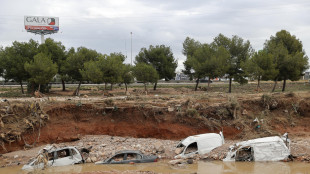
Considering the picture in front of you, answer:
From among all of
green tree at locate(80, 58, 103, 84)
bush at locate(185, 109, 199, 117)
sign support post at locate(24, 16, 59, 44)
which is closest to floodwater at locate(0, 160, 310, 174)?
bush at locate(185, 109, 199, 117)

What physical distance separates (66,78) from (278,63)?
32027 millimetres

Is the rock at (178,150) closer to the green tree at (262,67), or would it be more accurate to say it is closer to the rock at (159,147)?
the rock at (159,147)

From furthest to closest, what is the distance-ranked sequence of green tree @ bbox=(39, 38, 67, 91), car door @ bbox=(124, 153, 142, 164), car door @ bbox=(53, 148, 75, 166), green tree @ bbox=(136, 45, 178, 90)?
green tree @ bbox=(136, 45, 178, 90) → green tree @ bbox=(39, 38, 67, 91) → car door @ bbox=(124, 153, 142, 164) → car door @ bbox=(53, 148, 75, 166)

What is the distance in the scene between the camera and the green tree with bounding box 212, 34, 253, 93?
3975 centimetres

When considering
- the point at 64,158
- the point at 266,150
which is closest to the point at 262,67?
the point at 266,150

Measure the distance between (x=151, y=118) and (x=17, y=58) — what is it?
23.3m

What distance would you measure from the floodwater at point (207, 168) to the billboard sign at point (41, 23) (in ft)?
196

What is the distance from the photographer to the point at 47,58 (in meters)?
31.3

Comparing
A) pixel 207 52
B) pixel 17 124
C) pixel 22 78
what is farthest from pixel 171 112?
pixel 22 78

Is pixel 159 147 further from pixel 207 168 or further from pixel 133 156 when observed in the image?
pixel 207 168

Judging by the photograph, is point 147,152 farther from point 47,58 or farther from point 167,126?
point 47,58

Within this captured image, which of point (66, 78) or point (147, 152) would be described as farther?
point (66, 78)

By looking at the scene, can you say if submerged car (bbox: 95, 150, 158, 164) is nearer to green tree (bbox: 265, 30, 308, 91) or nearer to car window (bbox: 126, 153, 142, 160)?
car window (bbox: 126, 153, 142, 160)

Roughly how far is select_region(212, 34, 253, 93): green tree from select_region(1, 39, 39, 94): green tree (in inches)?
1111
